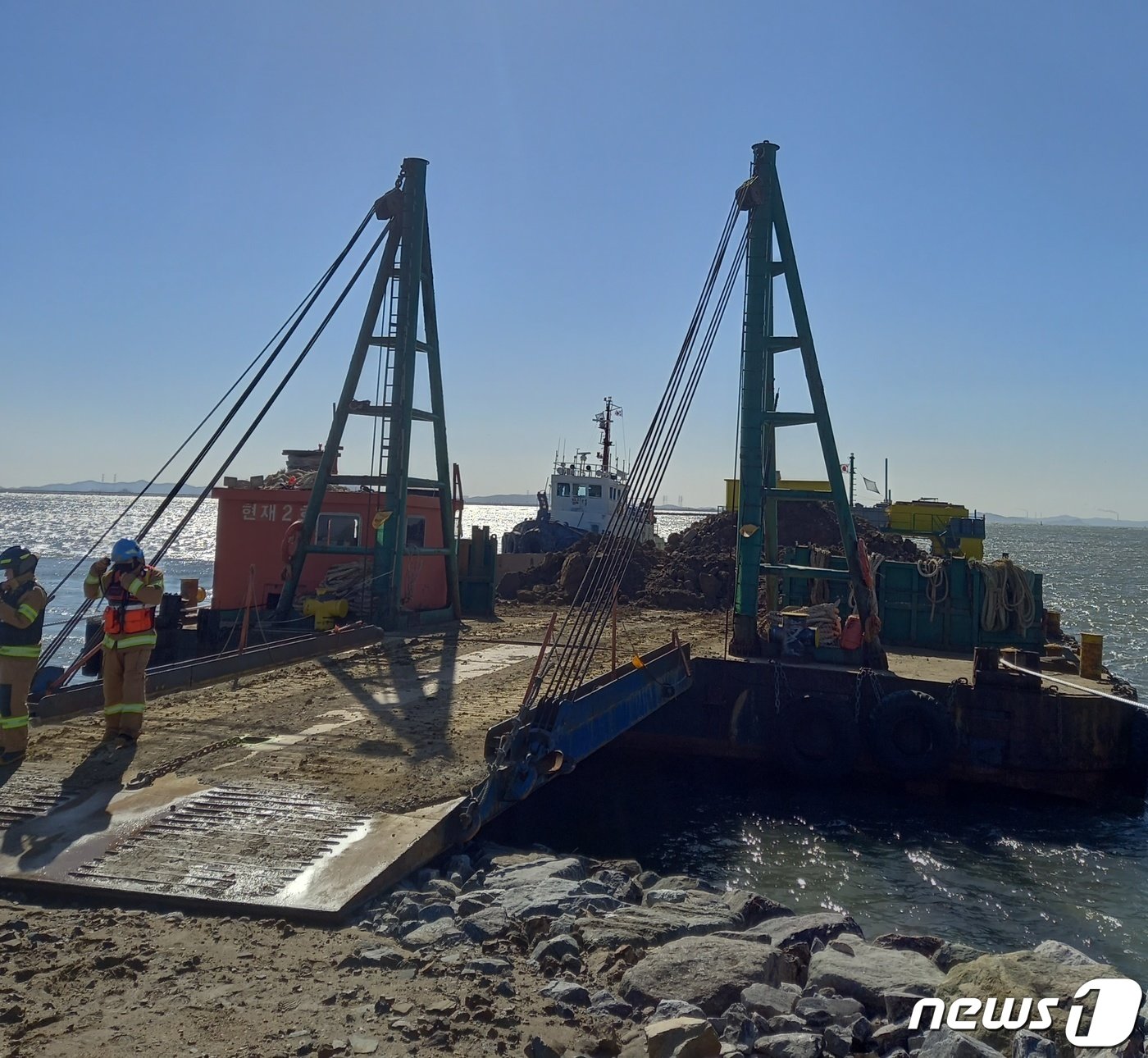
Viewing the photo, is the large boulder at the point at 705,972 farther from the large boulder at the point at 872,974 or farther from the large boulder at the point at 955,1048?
the large boulder at the point at 955,1048

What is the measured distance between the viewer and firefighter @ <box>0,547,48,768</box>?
24.8ft

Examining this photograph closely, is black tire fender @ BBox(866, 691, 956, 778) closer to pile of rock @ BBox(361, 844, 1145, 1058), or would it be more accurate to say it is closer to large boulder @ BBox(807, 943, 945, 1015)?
pile of rock @ BBox(361, 844, 1145, 1058)

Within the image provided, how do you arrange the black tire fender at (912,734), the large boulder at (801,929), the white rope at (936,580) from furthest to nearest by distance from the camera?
the white rope at (936,580), the black tire fender at (912,734), the large boulder at (801,929)

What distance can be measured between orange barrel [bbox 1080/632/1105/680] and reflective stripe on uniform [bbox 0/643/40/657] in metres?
12.3

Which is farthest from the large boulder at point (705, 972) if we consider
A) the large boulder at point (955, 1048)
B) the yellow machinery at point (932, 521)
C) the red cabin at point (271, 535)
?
the yellow machinery at point (932, 521)

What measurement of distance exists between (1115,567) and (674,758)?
84.4m

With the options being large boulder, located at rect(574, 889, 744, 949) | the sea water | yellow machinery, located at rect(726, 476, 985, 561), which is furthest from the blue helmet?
yellow machinery, located at rect(726, 476, 985, 561)

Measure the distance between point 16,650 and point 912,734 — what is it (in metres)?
9.85

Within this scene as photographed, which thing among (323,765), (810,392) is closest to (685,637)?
(810,392)

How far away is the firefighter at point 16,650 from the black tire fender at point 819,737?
8.80 m

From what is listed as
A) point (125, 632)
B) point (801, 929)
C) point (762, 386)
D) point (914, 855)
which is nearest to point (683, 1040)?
point (801, 929)

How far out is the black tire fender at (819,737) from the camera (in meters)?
12.6

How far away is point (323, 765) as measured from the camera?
7770mm

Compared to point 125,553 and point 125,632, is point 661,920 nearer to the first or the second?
point 125,632
